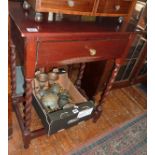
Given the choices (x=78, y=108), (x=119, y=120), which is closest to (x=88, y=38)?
(x=78, y=108)

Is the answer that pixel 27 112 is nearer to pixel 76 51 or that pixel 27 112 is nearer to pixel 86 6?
pixel 76 51

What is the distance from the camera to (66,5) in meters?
0.86

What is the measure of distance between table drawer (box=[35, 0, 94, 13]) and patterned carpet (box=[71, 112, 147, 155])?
0.95 metres

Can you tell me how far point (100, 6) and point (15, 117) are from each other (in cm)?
102

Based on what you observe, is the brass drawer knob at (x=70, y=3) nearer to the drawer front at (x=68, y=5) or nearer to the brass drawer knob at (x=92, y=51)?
the drawer front at (x=68, y=5)

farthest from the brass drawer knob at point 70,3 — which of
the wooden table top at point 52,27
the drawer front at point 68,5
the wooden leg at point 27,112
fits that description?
the wooden leg at point 27,112

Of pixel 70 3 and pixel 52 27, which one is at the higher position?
pixel 70 3

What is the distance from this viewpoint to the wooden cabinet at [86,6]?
82 centimetres

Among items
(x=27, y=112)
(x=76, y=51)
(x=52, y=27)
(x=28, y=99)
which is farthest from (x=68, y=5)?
(x=27, y=112)

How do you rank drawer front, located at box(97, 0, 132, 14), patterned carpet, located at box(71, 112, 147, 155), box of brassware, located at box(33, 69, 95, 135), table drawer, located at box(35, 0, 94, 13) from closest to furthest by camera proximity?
table drawer, located at box(35, 0, 94, 13) < drawer front, located at box(97, 0, 132, 14) < box of brassware, located at box(33, 69, 95, 135) < patterned carpet, located at box(71, 112, 147, 155)

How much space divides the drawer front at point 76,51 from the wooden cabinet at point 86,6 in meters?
0.14

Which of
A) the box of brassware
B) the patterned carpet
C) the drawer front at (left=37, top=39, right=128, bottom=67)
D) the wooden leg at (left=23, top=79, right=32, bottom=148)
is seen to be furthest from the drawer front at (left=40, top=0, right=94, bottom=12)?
the patterned carpet

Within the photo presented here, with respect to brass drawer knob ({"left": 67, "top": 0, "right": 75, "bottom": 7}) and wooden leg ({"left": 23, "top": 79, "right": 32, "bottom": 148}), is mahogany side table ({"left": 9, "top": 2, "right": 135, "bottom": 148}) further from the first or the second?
brass drawer knob ({"left": 67, "top": 0, "right": 75, "bottom": 7})

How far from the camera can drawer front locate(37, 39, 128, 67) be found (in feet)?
2.90
